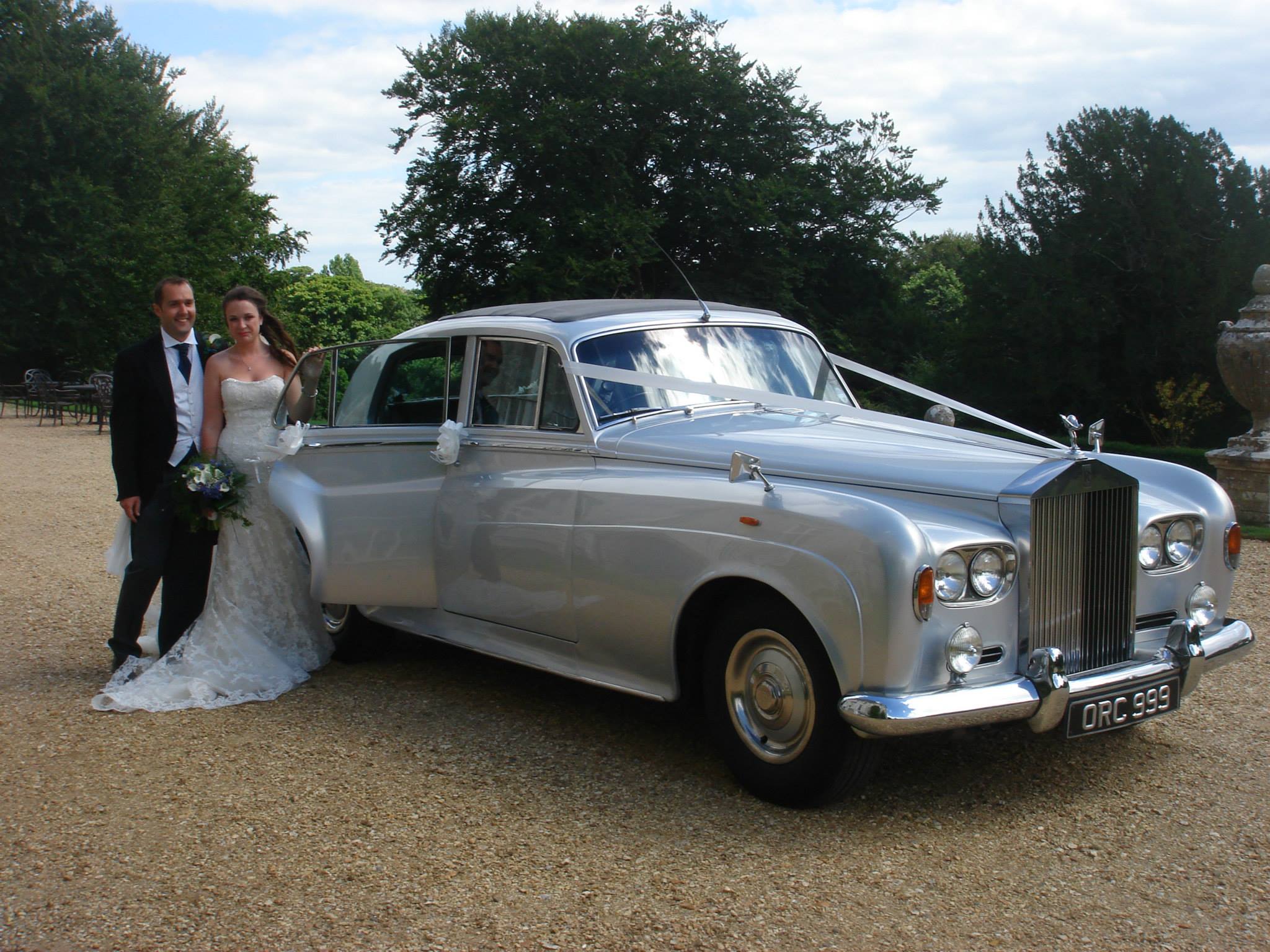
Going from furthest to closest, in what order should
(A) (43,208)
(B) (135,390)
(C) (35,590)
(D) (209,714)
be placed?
(A) (43,208)
(C) (35,590)
(B) (135,390)
(D) (209,714)

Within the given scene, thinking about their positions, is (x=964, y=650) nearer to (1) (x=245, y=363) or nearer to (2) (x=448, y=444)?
(2) (x=448, y=444)

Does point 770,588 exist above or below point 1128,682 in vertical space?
above

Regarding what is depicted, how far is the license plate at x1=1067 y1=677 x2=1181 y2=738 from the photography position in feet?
13.1

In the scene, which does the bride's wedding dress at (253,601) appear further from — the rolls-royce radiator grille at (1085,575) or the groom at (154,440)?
the rolls-royce radiator grille at (1085,575)

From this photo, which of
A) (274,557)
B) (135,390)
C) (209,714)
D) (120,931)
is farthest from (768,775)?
(135,390)

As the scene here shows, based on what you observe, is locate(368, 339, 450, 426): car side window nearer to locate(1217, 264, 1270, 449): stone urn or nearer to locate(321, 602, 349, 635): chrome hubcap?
locate(321, 602, 349, 635): chrome hubcap

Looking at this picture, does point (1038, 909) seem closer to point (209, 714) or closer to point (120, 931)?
point (120, 931)

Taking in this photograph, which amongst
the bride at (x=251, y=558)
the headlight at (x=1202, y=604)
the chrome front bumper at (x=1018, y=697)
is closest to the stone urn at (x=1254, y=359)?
the headlight at (x=1202, y=604)

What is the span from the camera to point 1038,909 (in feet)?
11.3

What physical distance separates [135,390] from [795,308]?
33.5m

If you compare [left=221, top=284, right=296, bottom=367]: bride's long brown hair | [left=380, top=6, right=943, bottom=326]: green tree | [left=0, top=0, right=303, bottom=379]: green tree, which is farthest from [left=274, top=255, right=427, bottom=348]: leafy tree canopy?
[left=221, top=284, right=296, bottom=367]: bride's long brown hair

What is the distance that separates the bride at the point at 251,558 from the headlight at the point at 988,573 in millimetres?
3790

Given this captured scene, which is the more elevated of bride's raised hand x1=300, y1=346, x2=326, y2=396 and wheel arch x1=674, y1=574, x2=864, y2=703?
bride's raised hand x1=300, y1=346, x2=326, y2=396

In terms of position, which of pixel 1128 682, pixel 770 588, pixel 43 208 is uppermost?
pixel 43 208
